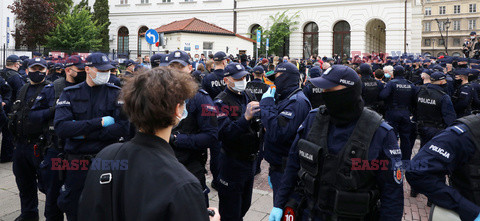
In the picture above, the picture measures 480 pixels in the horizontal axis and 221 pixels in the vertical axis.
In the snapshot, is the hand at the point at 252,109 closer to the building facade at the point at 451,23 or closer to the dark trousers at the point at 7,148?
the dark trousers at the point at 7,148

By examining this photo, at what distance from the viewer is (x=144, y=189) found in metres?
1.58

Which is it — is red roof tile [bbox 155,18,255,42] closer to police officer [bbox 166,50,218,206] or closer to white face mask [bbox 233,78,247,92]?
white face mask [bbox 233,78,247,92]

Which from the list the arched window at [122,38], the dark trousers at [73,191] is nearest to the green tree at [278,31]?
the arched window at [122,38]

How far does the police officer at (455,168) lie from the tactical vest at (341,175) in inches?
15.7

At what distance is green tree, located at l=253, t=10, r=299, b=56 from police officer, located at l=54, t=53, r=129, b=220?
33046 millimetres

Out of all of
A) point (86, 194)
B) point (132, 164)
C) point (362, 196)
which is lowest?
point (362, 196)

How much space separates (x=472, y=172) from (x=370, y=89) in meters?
6.41

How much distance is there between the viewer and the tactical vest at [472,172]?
2613 millimetres

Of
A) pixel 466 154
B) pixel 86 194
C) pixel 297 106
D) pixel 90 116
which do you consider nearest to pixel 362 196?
pixel 466 154

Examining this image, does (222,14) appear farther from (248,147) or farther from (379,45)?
(248,147)

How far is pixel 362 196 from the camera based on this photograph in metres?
2.60

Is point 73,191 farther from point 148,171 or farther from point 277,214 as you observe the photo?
point 148,171

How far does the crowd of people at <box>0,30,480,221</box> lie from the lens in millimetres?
1670

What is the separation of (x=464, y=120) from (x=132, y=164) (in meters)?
2.38
